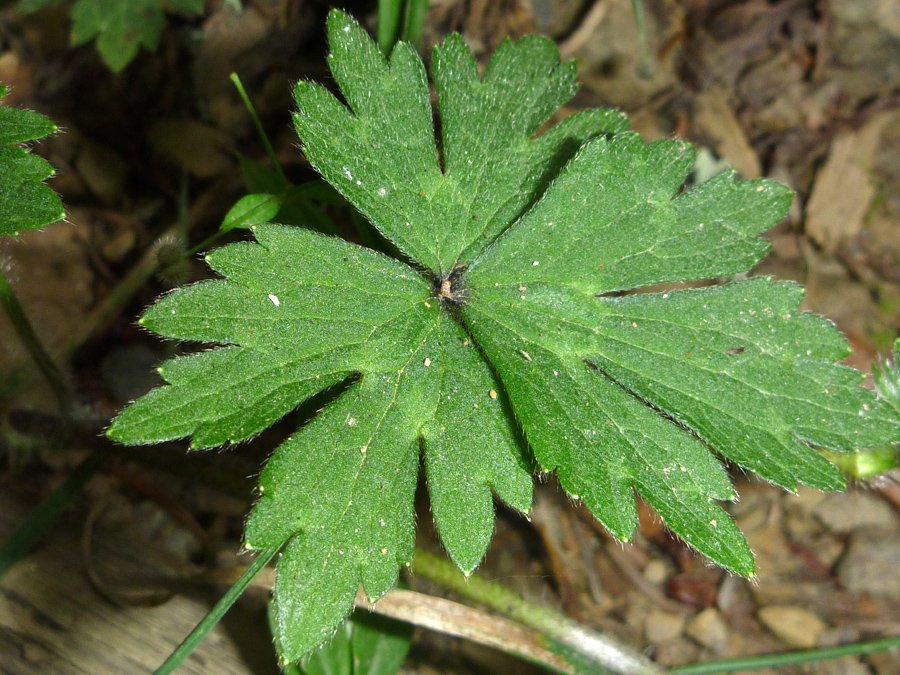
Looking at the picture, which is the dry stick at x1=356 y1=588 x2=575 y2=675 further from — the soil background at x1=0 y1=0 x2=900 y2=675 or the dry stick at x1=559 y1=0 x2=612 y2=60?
the dry stick at x1=559 y1=0 x2=612 y2=60

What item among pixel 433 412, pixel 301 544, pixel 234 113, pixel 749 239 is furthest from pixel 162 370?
pixel 234 113

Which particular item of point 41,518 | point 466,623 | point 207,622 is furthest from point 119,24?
point 466,623

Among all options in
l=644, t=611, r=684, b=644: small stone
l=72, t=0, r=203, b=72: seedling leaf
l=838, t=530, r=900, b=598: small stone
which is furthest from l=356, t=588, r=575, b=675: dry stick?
l=72, t=0, r=203, b=72: seedling leaf

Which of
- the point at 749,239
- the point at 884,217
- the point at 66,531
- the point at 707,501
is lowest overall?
the point at 884,217

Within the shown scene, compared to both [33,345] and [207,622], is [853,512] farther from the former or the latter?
[33,345]

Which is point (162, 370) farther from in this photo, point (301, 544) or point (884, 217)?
point (884, 217)

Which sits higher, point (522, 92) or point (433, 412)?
point (522, 92)
